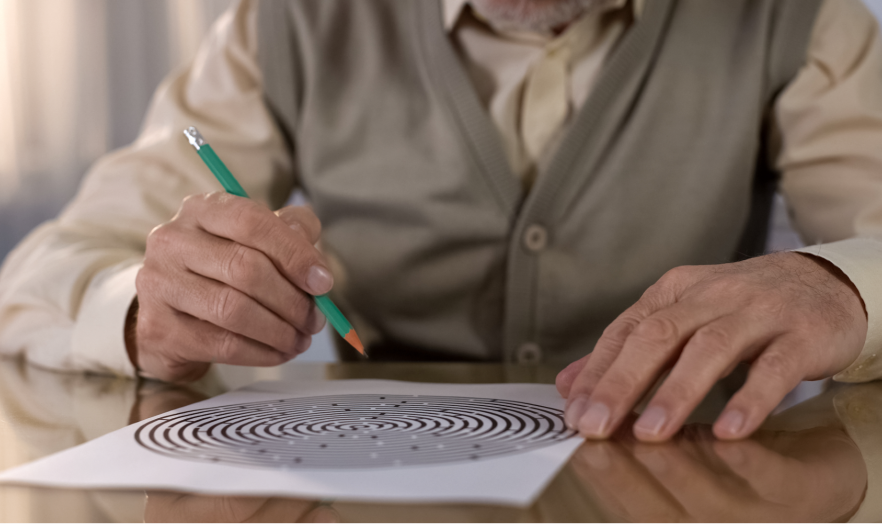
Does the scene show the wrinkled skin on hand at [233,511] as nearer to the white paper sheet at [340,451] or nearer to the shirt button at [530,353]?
the white paper sheet at [340,451]

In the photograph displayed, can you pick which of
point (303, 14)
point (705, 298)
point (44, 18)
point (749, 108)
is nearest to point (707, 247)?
point (749, 108)

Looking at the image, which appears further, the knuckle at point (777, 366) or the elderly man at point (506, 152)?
the elderly man at point (506, 152)

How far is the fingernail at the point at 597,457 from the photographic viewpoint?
1.20 ft

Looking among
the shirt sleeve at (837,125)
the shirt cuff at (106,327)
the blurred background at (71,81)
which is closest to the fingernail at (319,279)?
the shirt cuff at (106,327)

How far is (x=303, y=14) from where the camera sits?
36.6 inches

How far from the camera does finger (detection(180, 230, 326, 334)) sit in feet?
1.74

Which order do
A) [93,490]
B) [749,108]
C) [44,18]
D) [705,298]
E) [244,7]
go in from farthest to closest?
[44,18] < [244,7] < [749,108] < [705,298] < [93,490]

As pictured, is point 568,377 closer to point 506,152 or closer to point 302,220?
point 302,220

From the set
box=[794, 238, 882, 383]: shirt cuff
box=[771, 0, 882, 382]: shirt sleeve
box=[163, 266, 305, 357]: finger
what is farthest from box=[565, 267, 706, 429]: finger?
box=[771, 0, 882, 382]: shirt sleeve

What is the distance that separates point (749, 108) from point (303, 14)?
601 mm

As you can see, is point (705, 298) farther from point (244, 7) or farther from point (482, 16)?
point (244, 7)

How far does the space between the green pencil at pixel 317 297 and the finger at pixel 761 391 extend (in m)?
0.26

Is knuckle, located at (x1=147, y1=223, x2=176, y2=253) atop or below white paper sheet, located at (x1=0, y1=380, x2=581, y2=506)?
atop

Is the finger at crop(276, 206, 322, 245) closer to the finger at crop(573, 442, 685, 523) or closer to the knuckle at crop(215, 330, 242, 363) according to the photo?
the knuckle at crop(215, 330, 242, 363)
